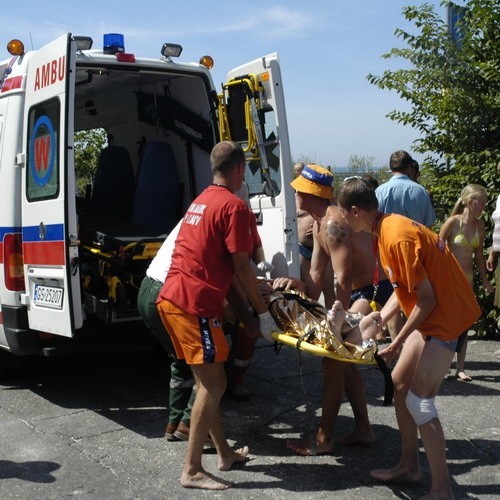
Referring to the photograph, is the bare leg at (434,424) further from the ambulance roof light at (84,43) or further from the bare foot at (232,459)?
the ambulance roof light at (84,43)

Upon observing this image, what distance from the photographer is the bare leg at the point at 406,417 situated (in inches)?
171

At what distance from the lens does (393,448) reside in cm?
511

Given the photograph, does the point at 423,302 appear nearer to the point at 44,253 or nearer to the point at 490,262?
the point at 44,253

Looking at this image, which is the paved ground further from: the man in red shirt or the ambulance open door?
the ambulance open door

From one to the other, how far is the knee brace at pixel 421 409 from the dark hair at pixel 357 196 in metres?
1.01

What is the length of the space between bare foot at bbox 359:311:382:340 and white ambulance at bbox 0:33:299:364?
5.55 ft

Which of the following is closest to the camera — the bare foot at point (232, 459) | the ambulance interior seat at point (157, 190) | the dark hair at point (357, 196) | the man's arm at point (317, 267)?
the dark hair at point (357, 196)

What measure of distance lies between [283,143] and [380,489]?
108 inches

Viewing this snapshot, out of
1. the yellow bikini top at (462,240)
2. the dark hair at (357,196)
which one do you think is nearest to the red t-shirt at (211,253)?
the dark hair at (357,196)

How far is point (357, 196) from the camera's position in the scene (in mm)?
4277

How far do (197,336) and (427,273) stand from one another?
129cm

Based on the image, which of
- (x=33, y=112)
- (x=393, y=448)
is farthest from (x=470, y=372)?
(x=33, y=112)

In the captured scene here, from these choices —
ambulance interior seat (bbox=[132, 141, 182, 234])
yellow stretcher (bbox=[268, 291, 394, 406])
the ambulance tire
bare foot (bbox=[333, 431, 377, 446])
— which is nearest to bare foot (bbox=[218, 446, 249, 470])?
bare foot (bbox=[333, 431, 377, 446])

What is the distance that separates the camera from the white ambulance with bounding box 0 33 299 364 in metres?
5.52
